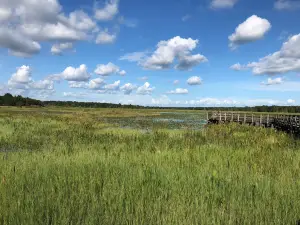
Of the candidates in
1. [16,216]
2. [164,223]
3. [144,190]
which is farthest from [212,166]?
[16,216]

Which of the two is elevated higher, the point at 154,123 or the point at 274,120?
the point at 274,120

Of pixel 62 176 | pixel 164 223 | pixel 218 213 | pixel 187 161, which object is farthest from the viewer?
pixel 187 161

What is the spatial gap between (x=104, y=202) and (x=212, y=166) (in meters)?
4.40

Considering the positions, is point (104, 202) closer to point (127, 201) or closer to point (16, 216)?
point (127, 201)

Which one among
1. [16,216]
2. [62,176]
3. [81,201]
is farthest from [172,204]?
[62,176]

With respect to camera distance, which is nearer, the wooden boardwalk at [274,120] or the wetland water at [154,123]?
the wooden boardwalk at [274,120]

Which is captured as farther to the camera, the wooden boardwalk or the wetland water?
the wetland water

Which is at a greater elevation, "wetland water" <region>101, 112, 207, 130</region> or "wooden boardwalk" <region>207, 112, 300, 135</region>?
"wooden boardwalk" <region>207, 112, 300, 135</region>

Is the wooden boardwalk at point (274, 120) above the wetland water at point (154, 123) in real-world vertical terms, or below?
above

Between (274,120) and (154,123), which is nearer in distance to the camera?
(274,120)

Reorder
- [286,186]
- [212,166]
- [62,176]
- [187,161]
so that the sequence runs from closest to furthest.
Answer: [286,186], [62,176], [212,166], [187,161]

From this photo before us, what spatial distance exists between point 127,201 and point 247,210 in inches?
81.5

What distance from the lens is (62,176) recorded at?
264 inches

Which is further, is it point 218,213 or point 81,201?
point 81,201
